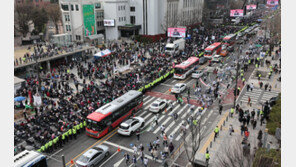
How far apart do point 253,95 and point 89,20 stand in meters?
46.9

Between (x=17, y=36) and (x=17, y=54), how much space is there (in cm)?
3389

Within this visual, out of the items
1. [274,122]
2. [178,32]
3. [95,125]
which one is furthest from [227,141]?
[178,32]

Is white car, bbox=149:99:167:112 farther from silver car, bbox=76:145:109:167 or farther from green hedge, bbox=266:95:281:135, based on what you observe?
green hedge, bbox=266:95:281:135

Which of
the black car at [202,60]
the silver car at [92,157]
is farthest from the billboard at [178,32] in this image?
the silver car at [92,157]

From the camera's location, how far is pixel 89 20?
63.7 meters

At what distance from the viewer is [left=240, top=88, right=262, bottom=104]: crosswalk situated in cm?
3177

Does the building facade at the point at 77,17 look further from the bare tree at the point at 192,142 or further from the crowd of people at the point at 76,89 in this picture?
the bare tree at the point at 192,142

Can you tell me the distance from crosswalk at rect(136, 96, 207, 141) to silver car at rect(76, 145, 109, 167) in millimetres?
6246

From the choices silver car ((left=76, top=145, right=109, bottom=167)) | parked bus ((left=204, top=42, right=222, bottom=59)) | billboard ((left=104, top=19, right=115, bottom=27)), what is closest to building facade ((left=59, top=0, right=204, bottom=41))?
billboard ((left=104, top=19, right=115, bottom=27))

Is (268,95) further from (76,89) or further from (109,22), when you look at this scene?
(109,22)

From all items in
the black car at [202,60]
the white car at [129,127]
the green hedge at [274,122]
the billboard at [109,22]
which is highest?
the billboard at [109,22]

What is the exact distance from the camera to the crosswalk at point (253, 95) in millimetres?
31766

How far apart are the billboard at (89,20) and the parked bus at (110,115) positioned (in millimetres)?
40390

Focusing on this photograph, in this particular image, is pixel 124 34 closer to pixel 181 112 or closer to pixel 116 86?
pixel 116 86
